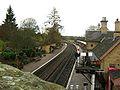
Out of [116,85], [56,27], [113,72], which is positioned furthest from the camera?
[56,27]

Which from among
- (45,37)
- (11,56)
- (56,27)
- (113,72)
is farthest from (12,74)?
(56,27)

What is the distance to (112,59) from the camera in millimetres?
30859

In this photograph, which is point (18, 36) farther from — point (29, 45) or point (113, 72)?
point (113, 72)

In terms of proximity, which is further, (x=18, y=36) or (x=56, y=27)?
(x=56, y=27)

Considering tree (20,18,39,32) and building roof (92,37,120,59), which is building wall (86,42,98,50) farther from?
building roof (92,37,120,59)

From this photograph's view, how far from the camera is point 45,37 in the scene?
3669 inches

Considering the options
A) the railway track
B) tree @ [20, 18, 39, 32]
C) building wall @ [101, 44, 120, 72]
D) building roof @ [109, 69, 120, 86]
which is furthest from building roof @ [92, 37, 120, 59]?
tree @ [20, 18, 39, 32]

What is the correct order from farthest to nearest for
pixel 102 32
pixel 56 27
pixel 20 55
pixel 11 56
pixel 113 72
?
1. pixel 56 27
2. pixel 102 32
3. pixel 20 55
4. pixel 11 56
5. pixel 113 72

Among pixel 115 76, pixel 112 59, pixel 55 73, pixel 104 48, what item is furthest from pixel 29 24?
pixel 115 76

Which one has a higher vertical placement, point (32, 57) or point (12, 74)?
point (12, 74)

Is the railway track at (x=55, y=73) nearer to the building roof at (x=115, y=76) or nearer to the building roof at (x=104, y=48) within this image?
the building roof at (x=104, y=48)

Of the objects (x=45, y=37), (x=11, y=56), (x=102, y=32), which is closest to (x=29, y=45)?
(x=11, y=56)

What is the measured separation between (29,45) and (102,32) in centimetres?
1998

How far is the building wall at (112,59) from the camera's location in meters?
30.6
